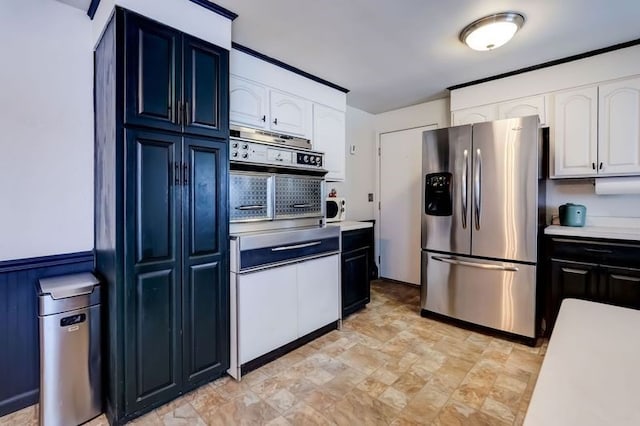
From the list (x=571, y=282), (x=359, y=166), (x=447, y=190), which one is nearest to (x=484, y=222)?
(x=447, y=190)

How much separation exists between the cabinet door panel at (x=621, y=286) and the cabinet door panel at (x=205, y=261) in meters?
2.84

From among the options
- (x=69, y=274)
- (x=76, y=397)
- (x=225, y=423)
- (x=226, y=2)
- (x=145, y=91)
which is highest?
(x=226, y=2)

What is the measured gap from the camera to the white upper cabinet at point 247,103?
8.17 ft

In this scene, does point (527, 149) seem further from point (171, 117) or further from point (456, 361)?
point (171, 117)

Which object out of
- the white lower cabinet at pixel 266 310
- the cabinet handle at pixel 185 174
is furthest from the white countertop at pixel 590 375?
the cabinet handle at pixel 185 174

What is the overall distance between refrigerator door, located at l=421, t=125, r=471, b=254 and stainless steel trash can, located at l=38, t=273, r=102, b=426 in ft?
8.93

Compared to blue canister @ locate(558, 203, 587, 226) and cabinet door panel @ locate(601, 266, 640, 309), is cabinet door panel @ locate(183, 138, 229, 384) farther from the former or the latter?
blue canister @ locate(558, 203, 587, 226)

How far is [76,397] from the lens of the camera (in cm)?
167

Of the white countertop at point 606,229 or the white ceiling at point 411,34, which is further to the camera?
the white countertop at point 606,229

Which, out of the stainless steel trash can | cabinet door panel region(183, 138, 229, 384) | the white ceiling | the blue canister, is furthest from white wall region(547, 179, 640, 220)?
the stainless steel trash can

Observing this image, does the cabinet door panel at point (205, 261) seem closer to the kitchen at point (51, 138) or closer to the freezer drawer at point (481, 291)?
the kitchen at point (51, 138)

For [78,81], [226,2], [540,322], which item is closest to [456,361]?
[540,322]

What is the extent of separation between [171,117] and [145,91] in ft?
0.57

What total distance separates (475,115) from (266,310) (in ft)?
9.58
